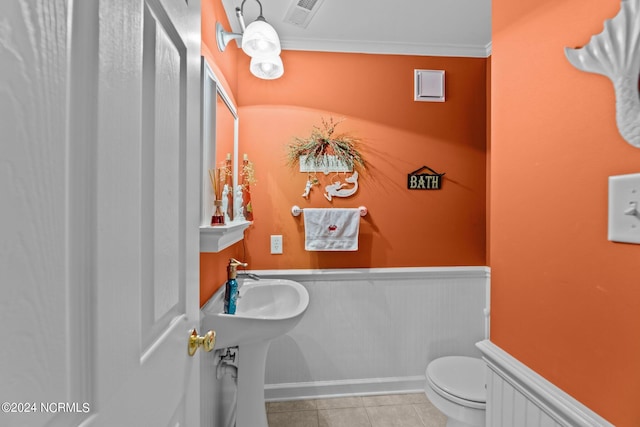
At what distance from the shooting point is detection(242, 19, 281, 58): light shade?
4.94 ft

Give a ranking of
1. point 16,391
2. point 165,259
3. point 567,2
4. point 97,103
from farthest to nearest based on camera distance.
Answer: point 567,2 < point 165,259 < point 97,103 < point 16,391

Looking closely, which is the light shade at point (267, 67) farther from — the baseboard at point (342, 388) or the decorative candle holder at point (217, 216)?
the baseboard at point (342, 388)

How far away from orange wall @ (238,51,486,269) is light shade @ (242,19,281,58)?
0.46 m

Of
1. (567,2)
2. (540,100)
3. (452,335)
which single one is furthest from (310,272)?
(567,2)

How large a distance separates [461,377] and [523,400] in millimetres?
878

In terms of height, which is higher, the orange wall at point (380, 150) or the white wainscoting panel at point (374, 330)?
the orange wall at point (380, 150)

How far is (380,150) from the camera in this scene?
2.15 m

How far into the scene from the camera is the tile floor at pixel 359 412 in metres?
1.81

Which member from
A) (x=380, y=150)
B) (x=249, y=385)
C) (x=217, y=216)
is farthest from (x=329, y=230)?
(x=249, y=385)

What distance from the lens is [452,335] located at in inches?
85.1

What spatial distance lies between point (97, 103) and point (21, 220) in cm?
16

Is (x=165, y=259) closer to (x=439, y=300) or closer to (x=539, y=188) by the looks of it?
(x=539, y=188)

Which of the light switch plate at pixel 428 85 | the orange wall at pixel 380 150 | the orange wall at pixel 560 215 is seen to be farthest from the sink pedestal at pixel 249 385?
the light switch plate at pixel 428 85

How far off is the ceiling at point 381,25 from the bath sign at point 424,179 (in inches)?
34.7
